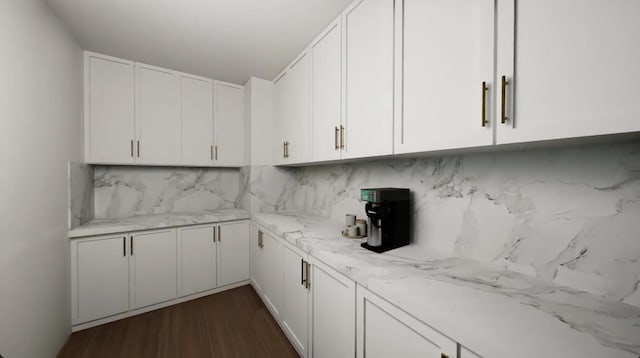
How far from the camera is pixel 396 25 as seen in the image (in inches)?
45.6

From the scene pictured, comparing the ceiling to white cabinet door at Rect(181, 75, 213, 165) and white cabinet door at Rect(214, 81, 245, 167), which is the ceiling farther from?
white cabinet door at Rect(214, 81, 245, 167)

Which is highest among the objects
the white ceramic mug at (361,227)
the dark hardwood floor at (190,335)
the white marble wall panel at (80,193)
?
the white marble wall panel at (80,193)

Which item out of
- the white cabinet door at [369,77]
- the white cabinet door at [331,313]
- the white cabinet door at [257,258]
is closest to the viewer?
the white cabinet door at [331,313]

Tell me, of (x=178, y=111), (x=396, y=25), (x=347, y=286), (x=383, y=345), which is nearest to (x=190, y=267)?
(x=178, y=111)

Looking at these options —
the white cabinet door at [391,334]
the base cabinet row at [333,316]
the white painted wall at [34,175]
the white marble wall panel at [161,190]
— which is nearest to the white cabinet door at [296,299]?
→ the base cabinet row at [333,316]

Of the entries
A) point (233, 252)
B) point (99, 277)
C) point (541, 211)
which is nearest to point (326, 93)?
point (541, 211)

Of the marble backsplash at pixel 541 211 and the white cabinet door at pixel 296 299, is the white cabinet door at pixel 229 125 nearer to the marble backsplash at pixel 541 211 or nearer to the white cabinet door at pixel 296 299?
the white cabinet door at pixel 296 299

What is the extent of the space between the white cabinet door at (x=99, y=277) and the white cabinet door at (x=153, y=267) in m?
0.06

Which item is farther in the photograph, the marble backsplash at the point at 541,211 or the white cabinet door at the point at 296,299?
the white cabinet door at the point at 296,299

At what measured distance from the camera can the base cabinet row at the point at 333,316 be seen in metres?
0.81

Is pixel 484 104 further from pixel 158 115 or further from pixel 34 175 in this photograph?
pixel 158 115

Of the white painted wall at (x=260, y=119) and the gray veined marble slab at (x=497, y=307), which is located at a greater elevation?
the white painted wall at (x=260, y=119)

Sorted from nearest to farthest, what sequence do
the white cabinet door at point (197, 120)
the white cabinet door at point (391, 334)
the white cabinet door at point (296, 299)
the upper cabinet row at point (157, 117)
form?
the white cabinet door at point (391, 334)
the white cabinet door at point (296, 299)
the upper cabinet row at point (157, 117)
the white cabinet door at point (197, 120)

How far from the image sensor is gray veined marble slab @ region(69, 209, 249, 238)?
76.2 inches
